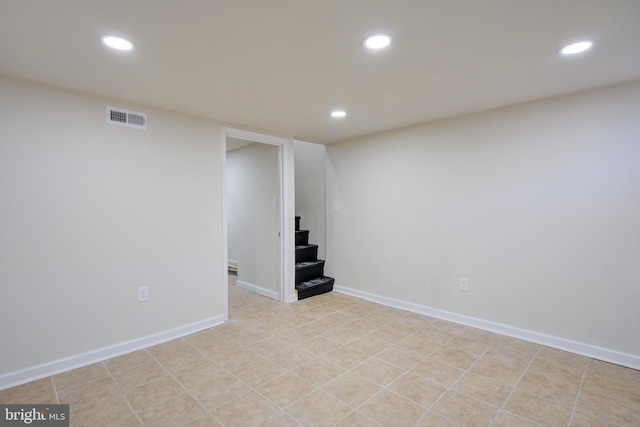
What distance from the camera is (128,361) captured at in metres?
2.51

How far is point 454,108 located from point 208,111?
2383mm

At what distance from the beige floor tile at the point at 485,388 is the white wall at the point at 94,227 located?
2.42 meters

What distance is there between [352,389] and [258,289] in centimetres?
257

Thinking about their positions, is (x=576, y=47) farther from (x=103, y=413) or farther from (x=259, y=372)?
(x=103, y=413)

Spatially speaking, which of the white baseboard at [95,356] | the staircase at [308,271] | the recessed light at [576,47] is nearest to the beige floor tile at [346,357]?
the white baseboard at [95,356]

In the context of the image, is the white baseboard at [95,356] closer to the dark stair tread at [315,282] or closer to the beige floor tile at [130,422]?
the beige floor tile at [130,422]

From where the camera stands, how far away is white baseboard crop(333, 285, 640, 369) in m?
2.42

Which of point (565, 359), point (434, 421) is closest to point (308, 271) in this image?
point (434, 421)


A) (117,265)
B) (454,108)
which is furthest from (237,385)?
(454,108)

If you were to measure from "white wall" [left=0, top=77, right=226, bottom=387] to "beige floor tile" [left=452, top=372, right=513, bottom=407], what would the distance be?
242 cm

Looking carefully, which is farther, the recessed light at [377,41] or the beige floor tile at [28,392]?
the beige floor tile at [28,392]

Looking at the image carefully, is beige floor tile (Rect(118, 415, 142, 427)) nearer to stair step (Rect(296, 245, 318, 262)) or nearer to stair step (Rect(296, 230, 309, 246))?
stair step (Rect(296, 245, 318, 262))

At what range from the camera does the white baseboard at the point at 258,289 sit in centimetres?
416

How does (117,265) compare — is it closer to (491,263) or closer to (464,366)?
(464,366)
